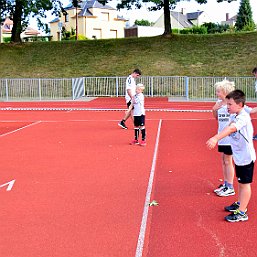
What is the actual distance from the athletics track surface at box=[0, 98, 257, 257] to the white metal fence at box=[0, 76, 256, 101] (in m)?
14.6

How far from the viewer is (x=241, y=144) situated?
5.01 meters

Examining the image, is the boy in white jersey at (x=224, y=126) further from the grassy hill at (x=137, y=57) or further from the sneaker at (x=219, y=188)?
the grassy hill at (x=137, y=57)

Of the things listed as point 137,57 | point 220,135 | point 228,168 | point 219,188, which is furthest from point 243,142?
point 137,57

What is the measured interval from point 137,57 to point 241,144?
30464 millimetres

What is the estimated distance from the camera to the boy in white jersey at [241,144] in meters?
4.79

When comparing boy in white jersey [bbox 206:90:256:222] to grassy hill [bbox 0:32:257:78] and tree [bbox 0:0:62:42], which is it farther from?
tree [bbox 0:0:62:42]

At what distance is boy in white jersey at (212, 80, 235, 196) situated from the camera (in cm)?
579

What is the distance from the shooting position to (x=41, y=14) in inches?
1610

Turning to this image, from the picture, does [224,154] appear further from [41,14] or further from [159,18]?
[159,18]

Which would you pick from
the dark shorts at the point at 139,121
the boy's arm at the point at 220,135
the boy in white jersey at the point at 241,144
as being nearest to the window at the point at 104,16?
the dark shorts at the point at 139,121

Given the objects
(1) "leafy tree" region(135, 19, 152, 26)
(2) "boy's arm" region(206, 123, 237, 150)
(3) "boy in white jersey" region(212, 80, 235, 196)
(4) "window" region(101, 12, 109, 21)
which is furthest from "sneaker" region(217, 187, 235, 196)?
(1) "leafy tree" region(135, 19, 152, 26)

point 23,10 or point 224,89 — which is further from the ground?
point 23,10

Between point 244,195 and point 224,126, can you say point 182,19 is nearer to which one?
point 224,126

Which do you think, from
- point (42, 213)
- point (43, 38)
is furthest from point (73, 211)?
point (43, 38)
